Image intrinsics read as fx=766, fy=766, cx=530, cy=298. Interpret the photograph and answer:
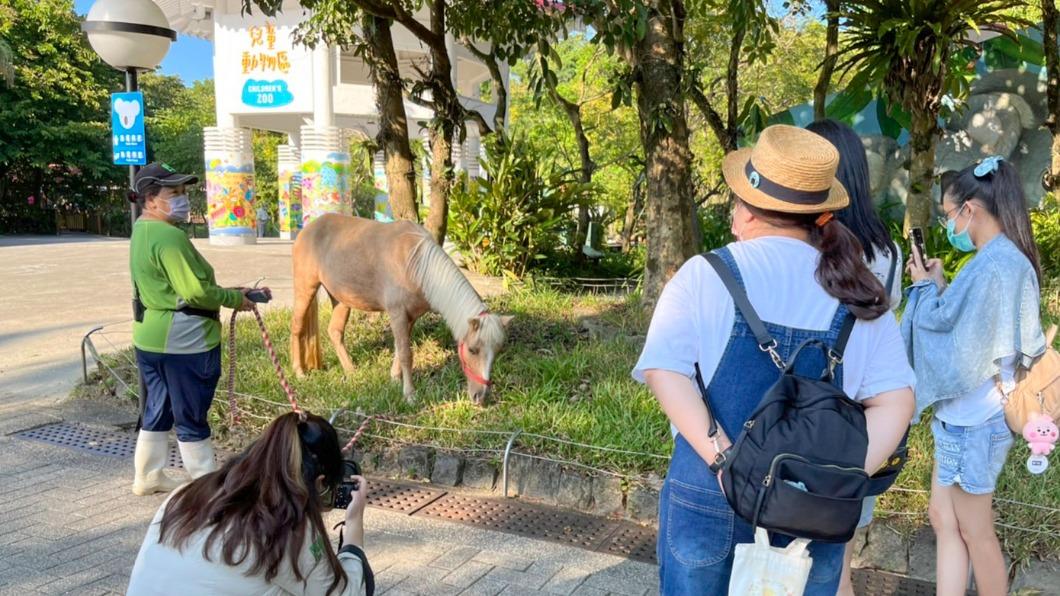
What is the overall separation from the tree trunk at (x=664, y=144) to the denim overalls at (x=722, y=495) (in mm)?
5110

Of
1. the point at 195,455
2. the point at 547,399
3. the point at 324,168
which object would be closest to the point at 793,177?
the point at 195,455

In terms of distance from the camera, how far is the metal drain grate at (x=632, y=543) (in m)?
3.85

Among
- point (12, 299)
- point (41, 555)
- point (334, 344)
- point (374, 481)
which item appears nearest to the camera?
point (41, 555)

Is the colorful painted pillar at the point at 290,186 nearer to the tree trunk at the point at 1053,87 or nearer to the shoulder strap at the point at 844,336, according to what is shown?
the tree trunk at the point at 1053,87

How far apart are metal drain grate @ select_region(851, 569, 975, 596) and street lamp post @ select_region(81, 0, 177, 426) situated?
16.7 ft

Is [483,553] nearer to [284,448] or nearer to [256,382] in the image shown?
[284,448]

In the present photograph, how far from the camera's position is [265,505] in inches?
77.3

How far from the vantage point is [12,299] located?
11703mm

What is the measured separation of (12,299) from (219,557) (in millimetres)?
12153

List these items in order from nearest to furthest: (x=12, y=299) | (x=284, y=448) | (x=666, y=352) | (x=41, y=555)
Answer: (x=666, y=352), (x=284, y=448), (x=41, y=555), (x=12, y=299)

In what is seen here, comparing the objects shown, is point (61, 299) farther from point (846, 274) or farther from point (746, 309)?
point (846, 274)

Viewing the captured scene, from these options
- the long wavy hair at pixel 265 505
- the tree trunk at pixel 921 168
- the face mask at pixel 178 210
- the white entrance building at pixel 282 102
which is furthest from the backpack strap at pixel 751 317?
the white entrance building at pixel 282 102

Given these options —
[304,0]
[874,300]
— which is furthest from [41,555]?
[304,0]

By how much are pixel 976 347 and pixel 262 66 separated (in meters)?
22.9
